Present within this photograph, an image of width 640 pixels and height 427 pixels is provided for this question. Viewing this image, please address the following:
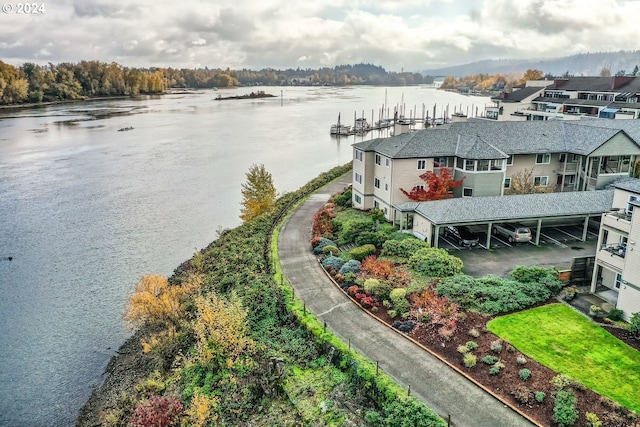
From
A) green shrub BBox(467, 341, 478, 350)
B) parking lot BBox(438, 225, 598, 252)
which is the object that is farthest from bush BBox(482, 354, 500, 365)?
parking lot BBox(438, 225, 598, 252)

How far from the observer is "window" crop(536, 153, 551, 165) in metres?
44.0

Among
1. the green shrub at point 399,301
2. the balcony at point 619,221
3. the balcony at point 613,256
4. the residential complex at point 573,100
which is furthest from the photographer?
the residential complex at point 573,100

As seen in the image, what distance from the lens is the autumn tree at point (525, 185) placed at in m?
42.6

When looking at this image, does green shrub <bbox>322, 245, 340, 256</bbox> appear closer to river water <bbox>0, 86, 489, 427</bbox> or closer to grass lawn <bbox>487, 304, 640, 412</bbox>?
grass lawn <bbox>487, 304, 640, 412</bbox>

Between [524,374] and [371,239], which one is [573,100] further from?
[524,374]

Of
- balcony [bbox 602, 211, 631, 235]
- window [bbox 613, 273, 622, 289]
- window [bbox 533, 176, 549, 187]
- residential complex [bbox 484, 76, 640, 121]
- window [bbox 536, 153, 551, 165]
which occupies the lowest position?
window [bbox 613, 273, 622, 289]

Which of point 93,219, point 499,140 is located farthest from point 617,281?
point 93,219

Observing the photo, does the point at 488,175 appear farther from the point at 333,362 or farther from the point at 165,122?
the point at 165,122

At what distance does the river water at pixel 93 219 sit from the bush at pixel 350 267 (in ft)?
48.7

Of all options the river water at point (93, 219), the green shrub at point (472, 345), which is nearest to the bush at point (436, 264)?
the green shrub at point (472, 345)

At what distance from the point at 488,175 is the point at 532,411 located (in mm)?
25346

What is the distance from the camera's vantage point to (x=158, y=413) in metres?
20.7

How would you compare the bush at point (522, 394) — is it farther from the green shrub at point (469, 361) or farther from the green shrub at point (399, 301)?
the green shrub at point (399, 301)

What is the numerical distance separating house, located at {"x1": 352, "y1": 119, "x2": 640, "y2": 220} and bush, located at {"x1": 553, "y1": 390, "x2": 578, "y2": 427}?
23.2m
